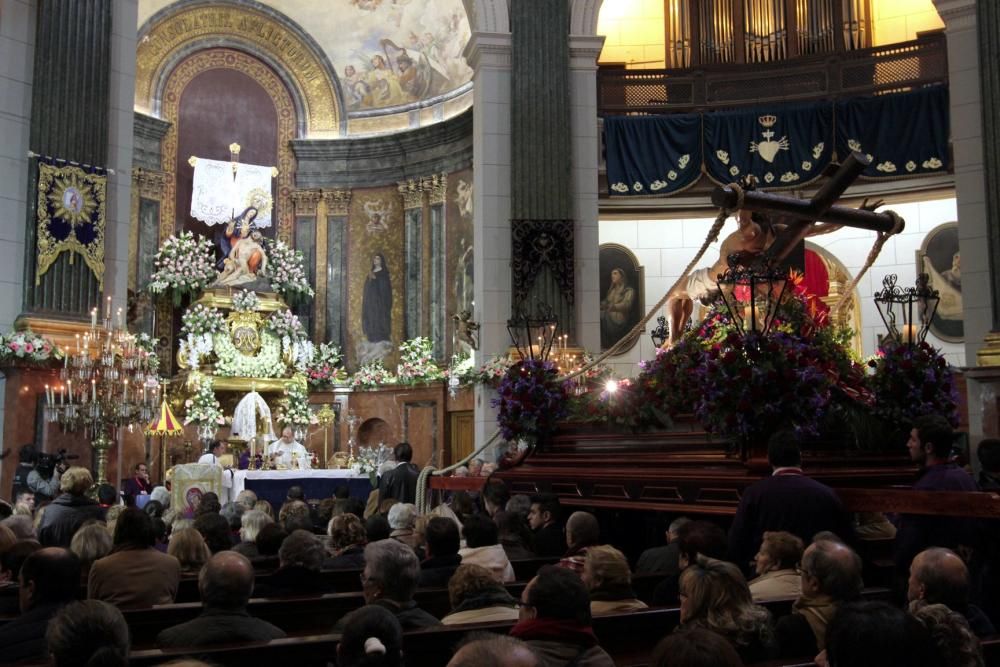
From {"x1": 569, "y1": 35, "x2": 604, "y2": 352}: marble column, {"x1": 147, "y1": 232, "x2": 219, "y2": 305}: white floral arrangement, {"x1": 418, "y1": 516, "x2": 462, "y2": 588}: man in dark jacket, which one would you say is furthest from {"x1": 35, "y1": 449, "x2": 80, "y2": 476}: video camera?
{"x1": 147, "y1": 232, "x2": 219, "y2": 305}: white floral arrangement

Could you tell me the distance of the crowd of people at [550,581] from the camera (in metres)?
2.75

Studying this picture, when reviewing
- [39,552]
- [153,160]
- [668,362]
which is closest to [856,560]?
[39,552]

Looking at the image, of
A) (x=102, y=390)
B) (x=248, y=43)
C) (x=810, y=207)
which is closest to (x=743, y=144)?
(x=248, y=43)

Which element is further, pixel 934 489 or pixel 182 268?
pixel 182 268

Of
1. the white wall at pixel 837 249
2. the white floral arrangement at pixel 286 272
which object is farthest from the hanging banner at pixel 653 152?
the white floral arrangement at pixel 286 272

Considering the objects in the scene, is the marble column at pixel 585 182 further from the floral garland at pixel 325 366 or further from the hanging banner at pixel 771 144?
the floral garland at pixel 325 366

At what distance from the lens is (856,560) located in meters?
3.88

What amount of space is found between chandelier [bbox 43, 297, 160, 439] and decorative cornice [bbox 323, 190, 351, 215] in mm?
8951

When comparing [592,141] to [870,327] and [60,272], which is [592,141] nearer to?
[870,327]

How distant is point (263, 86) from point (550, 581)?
61.7ft

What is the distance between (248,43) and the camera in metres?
20.5

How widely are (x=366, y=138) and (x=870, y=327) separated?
9497 mm

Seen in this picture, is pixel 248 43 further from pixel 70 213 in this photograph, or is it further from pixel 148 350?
pixel 70 213

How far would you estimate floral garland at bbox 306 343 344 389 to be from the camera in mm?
19312
